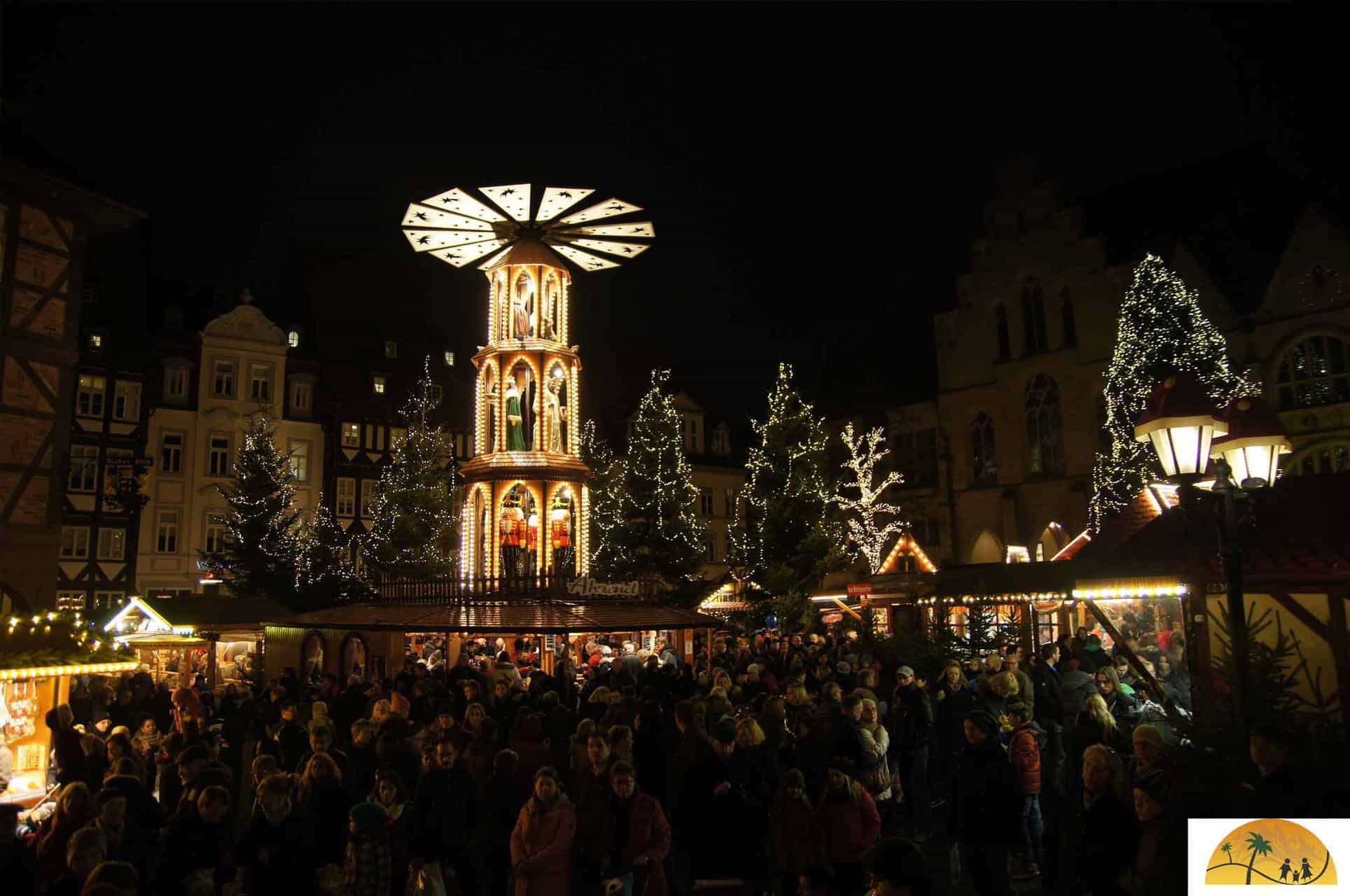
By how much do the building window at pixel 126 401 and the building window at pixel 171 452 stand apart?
1.66 m

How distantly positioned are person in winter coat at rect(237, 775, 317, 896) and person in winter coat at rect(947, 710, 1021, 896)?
4407 mm

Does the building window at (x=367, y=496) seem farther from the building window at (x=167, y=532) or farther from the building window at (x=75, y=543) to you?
the building window at (x=75, y=543)

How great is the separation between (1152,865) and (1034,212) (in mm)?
37350

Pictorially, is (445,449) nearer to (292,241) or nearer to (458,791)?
(292,241)

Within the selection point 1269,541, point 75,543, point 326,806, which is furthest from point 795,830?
point 75,543

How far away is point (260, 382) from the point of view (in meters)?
43.6

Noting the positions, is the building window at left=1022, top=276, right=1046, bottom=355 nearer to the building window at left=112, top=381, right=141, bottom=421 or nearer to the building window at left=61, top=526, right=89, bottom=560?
the building window at left=112, top=381, right=141, bottom=421

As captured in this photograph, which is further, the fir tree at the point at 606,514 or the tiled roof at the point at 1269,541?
the fir tree at the point at 606,514

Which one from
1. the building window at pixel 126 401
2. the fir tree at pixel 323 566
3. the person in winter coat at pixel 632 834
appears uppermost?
the building window at pixel 126 401

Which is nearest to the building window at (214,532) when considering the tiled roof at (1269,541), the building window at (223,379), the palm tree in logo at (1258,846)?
the building window at (223,379)

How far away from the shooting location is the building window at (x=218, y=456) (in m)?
42.0

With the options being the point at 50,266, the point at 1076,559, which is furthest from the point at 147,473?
the point at 1076,559

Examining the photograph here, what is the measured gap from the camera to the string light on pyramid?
24406 millimetres

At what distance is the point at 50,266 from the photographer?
78.8 ft
